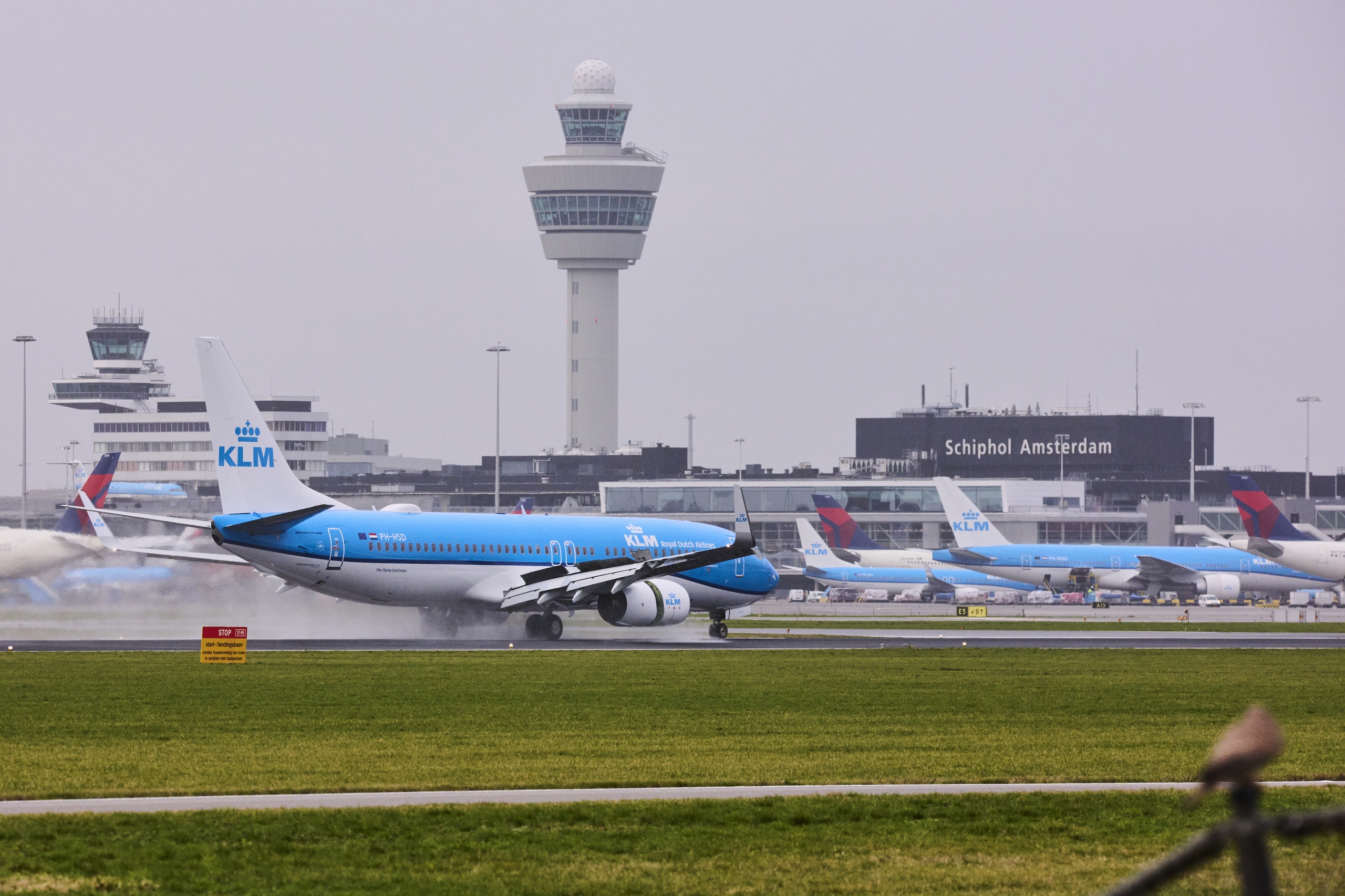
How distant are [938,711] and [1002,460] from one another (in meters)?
168

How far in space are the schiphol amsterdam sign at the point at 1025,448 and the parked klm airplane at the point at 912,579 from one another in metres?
77.6

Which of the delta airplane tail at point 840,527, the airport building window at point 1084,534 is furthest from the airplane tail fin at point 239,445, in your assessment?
the airport building window at point 1084,534

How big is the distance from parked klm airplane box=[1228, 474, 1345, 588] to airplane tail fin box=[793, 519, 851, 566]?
33.5 meters

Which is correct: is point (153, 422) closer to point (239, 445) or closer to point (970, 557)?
point (970, 557)

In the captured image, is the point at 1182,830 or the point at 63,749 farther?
Result: the point at 63,749

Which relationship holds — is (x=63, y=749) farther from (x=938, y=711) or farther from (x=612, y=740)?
(x=938, y=711)

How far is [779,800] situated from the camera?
60.6 feet

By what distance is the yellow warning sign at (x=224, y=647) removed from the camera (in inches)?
1636

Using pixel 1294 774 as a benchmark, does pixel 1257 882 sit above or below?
above

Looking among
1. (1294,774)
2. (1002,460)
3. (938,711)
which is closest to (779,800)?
(1294,774)

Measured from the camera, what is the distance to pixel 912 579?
118m

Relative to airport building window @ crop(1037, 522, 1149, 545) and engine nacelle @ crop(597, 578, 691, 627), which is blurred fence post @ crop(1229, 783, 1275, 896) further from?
airport building window @ crop(1037, 522, 1149, 545)

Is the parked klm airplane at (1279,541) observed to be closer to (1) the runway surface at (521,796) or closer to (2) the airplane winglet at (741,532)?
(2) the airplane winglet at (741,532)

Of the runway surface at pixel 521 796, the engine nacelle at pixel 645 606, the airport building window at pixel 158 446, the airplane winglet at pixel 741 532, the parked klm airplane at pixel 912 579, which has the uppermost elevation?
the airport building window at pixel 158 446
